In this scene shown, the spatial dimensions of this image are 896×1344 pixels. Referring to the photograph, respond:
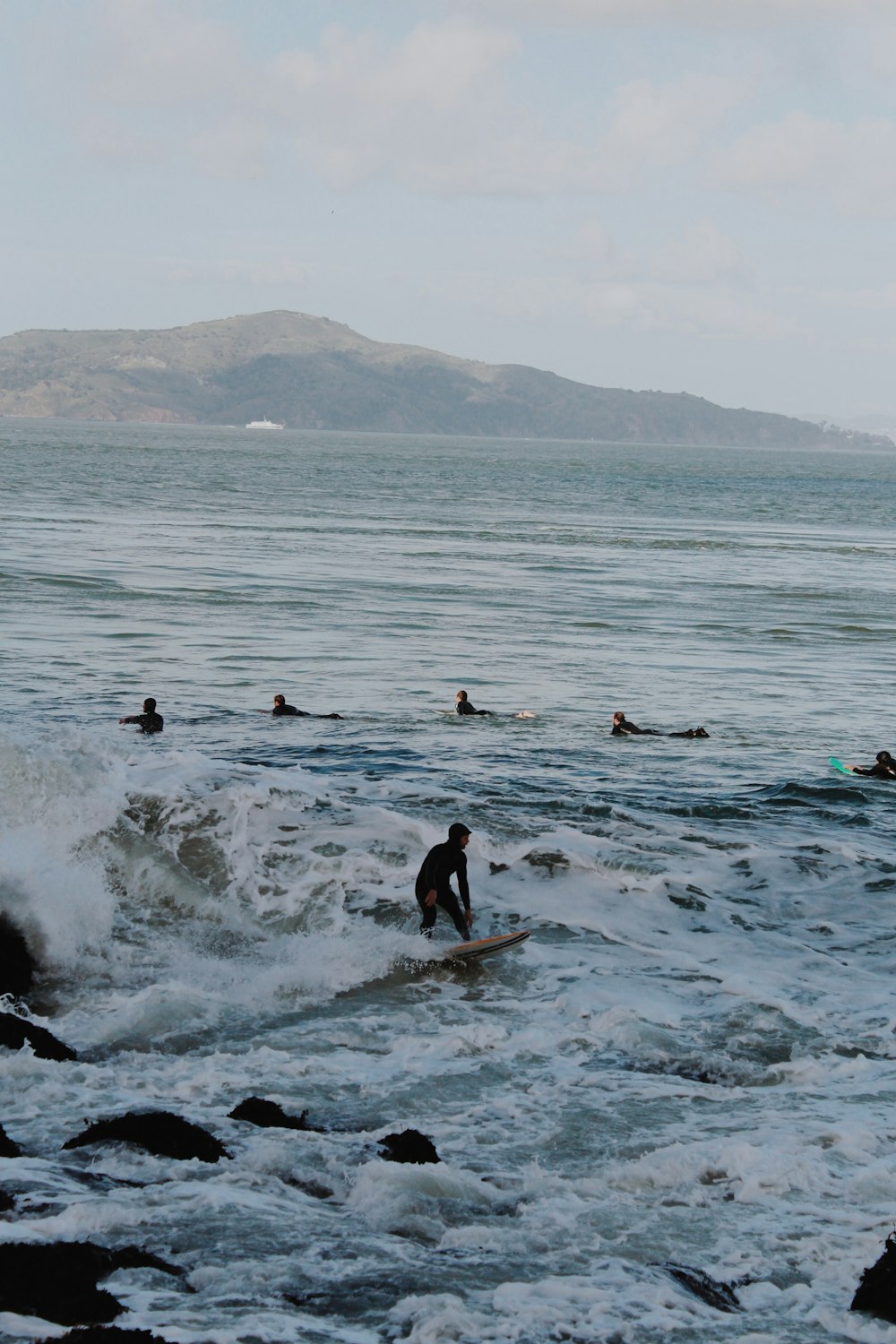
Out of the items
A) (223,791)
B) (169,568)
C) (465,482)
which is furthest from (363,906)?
(465,482)

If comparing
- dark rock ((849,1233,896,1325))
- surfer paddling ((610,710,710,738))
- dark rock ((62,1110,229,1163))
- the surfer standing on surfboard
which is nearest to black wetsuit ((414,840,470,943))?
the surfer standing on surfboard

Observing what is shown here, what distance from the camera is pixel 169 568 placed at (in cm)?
4962

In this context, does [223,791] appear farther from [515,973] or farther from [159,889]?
[515,973]

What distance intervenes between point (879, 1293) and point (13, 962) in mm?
9220

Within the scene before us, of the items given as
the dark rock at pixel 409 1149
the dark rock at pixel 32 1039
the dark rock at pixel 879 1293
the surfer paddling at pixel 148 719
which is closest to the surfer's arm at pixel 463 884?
the dark rock at pixel 32 1039

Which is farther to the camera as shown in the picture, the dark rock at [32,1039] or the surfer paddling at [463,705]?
the surfer paddling at [463,705]

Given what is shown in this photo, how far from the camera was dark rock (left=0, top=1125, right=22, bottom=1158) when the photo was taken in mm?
9914

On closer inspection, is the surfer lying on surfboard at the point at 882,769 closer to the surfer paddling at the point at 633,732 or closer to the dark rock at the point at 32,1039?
the surfer paddling at the point at 633,732

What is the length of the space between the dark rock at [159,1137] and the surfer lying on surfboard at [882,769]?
1619cm

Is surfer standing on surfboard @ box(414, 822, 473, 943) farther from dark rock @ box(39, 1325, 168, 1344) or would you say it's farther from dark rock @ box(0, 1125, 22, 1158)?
dark rock @ box(39, 1325, 168, 1344)

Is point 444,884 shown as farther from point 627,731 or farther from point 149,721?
point 627,731

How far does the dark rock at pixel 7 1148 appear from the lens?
9.91 meters

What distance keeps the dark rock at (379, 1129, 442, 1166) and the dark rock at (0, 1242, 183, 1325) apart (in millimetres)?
2155

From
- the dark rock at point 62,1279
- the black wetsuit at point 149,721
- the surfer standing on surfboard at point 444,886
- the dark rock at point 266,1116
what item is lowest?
the dark rock at point 266,1116
